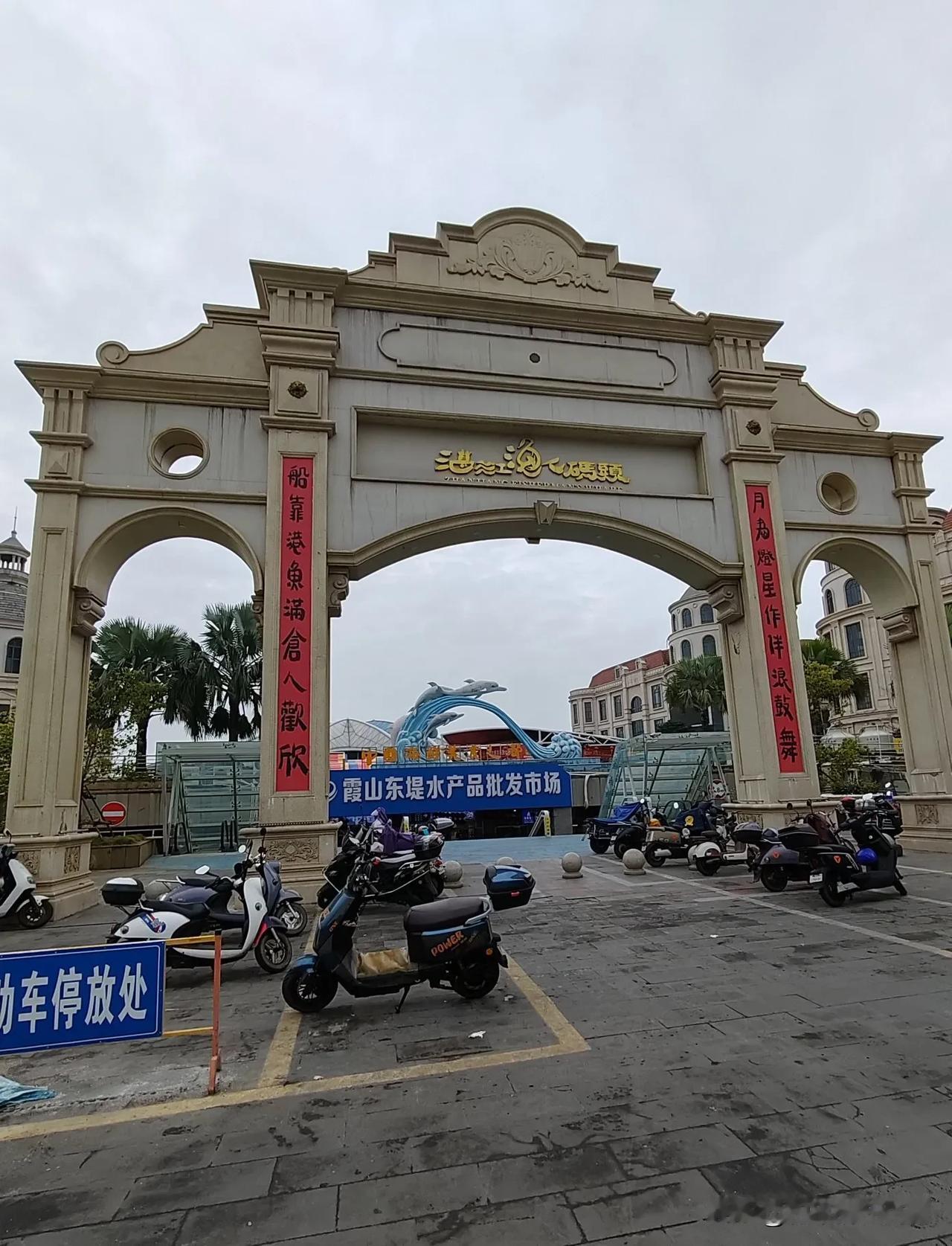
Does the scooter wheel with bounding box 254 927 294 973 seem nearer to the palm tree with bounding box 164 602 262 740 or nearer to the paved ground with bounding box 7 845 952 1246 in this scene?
the paved ground with bounding box 7 845 952 1246

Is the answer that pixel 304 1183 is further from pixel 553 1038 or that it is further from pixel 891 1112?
pixel 891 1112

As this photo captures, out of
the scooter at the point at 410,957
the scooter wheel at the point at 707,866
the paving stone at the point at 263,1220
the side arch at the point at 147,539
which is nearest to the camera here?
Answer: the paving stone at the point at 263,1220

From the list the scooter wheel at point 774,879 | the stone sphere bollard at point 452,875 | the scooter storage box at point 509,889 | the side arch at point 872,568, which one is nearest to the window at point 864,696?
the side arch at point 872,568

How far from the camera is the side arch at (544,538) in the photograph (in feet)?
33.8

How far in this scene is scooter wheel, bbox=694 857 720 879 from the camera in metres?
9.88

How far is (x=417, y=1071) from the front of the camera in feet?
11.9

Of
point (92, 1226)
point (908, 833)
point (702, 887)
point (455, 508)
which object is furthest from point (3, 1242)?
point (908, 833)

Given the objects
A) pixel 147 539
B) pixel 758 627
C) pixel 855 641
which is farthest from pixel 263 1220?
pixel 855 641

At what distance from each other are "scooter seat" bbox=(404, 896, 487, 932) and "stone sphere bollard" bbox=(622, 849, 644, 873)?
616 cm

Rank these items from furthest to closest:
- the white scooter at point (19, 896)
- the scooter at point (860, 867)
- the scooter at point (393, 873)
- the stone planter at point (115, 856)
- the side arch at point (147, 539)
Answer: the stone planter at point (115, 856), the side arch at point (147, 539), the scooter at point (860, 867), the white scooter at point (19, 896), the scooter at point (393, 873)

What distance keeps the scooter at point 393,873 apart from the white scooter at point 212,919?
0.97m

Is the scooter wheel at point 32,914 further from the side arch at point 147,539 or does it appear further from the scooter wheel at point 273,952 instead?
the side arch at point 147,539

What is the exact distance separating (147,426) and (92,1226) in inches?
372

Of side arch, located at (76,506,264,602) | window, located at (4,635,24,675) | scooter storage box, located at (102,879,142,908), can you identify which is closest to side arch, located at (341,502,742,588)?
side arch, located at (76,506,264,602)
